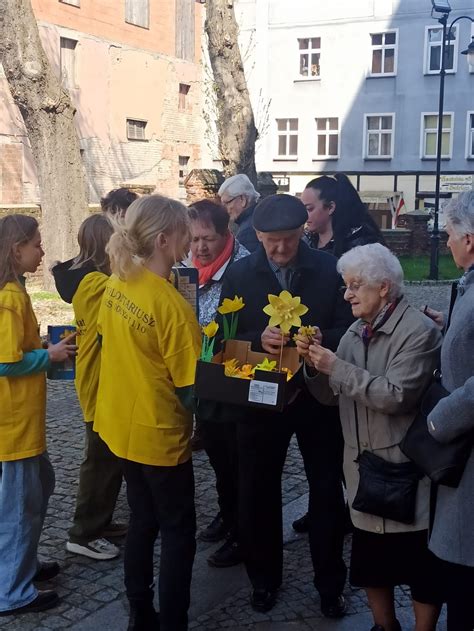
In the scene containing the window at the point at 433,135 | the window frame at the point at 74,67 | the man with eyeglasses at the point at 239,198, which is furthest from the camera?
the window at the point at 433,135

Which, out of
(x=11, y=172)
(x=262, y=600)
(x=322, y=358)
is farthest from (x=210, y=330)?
(x=11, y=172)

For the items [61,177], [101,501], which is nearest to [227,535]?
[101,501]

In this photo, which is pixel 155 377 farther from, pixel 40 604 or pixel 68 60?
pixel 68 60

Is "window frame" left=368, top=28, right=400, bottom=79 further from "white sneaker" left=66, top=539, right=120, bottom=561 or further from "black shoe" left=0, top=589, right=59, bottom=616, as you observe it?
"black shoe" left=0, top=589, right=59, bottom=616

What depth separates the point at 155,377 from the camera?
131 inches

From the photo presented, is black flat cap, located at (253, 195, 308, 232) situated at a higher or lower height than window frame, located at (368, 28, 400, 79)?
lower

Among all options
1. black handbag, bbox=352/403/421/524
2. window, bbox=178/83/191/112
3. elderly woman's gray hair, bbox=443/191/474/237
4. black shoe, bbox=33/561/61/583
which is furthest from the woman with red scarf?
window, bbox=178/83/191/112

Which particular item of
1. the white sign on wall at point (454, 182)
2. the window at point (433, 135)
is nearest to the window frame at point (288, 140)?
the window at point (433, 135)

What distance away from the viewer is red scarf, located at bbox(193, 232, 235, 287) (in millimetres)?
4809

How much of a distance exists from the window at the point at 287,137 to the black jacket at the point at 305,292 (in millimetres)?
38008

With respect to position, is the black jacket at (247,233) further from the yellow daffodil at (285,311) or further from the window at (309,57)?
the window at (309,57)

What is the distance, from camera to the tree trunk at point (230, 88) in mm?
13586

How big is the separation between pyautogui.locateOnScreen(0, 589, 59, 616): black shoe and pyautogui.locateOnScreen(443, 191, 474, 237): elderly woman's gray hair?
8.32 feet

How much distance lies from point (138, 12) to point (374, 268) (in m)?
32.0
